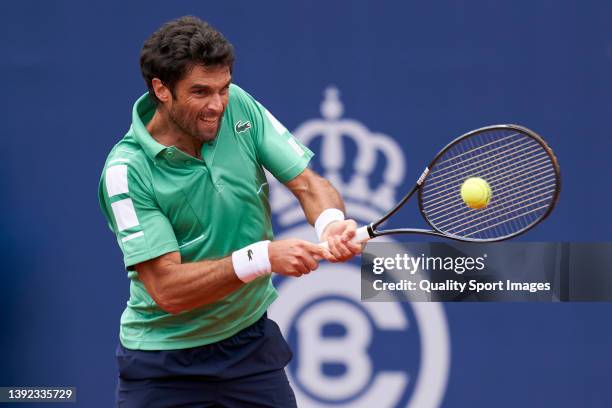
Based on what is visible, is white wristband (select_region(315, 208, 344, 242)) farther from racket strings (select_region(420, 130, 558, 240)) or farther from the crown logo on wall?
the crown logo on wall

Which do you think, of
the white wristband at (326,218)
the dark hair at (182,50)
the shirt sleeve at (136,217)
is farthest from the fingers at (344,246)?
the dark hair at (182,50)

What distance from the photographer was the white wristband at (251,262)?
315cm

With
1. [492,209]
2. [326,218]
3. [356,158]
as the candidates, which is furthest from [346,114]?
[326,218]

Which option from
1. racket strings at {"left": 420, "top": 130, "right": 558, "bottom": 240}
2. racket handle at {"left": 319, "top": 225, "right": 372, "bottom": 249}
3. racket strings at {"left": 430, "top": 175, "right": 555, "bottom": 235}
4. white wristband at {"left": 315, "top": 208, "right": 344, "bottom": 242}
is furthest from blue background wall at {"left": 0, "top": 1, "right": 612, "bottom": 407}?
racket handle at {"left": 319, "top": 225, "right": 372, "bottom": 249}

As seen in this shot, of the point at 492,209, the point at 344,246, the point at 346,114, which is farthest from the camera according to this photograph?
the point at 346,114

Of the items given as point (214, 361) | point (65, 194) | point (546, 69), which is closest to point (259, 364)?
point (214, 361)

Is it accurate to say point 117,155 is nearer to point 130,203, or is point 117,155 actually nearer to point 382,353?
point 130,203

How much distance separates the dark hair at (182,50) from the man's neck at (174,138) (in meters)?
0.13

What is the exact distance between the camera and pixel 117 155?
3.29 meters

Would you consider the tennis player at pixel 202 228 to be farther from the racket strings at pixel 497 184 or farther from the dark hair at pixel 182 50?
the racket strings at pixel 497 184

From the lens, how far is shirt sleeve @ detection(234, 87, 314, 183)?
339cm

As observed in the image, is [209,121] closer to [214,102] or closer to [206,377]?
[214,102]

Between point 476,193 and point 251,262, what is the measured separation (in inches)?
26.1

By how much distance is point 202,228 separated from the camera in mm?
3324
